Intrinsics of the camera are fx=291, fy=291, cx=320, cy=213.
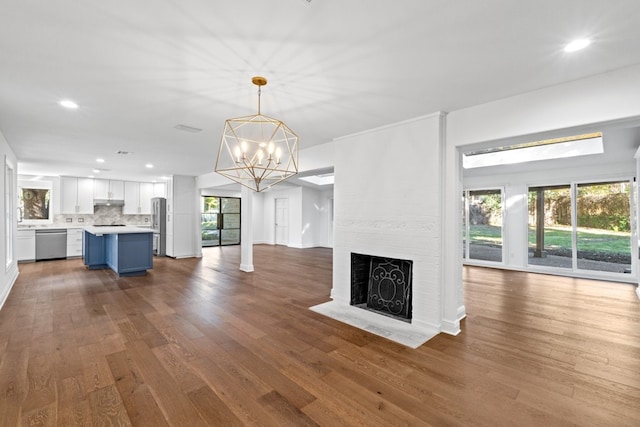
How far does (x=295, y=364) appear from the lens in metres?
2.58

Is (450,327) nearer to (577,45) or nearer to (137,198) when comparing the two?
(577,45)

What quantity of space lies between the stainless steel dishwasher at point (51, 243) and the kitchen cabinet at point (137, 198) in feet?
6.04

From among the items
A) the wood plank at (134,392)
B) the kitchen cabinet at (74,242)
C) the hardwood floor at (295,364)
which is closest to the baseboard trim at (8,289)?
the hardwood floor at (295,364)

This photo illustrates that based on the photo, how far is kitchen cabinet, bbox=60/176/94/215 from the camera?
339 inches

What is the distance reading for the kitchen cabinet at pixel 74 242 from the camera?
8.30 m

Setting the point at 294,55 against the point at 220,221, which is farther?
the point at 220,221

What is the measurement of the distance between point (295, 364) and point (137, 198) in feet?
31.5

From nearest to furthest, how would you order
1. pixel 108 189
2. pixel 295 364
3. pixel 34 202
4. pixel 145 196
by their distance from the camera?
pixel 295 364 < pixel 34 202 < pixel 108 189 < pixel 145 196

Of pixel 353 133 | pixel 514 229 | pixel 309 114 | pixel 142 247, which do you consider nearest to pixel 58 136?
pixel 142 247

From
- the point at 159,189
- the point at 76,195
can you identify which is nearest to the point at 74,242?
the point at 76,195

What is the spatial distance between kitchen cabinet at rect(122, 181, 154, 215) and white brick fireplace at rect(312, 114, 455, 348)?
831 cm

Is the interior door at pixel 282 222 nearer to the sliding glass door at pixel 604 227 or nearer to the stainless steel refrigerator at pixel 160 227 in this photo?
the stainless steel refrigerator at pixel 160 227

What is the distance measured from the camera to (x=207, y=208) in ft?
39.3

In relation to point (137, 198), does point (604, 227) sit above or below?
below
